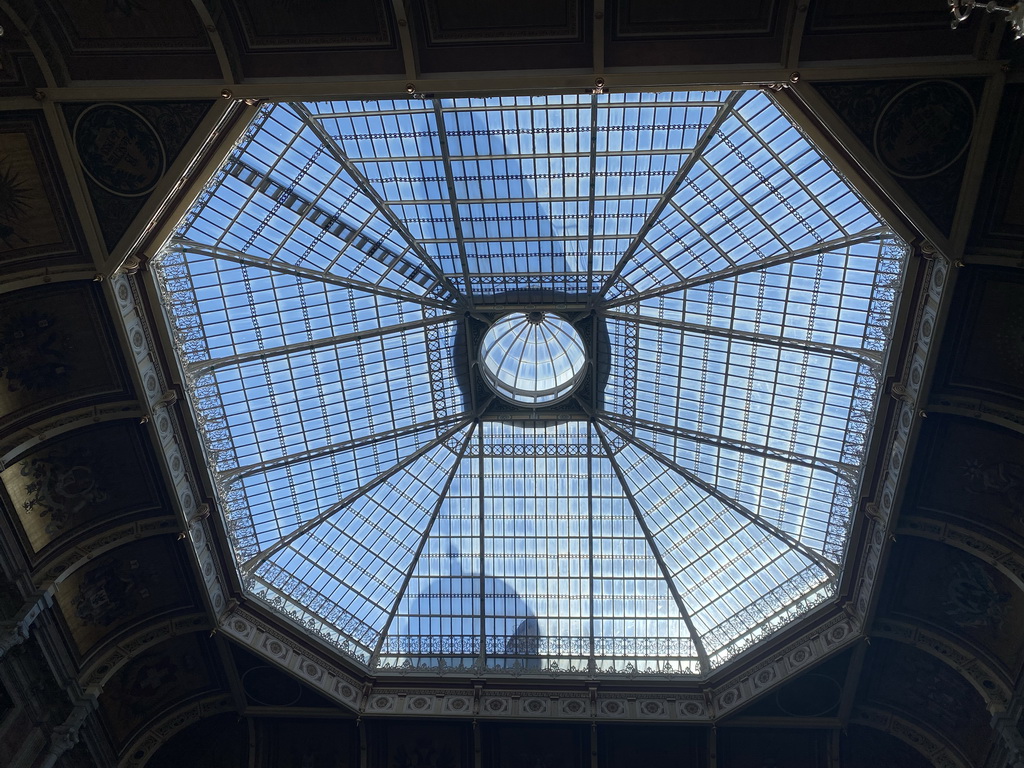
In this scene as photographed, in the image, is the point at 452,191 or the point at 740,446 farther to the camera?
the point at 740,446

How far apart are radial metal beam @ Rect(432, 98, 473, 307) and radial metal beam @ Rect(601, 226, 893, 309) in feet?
15.7

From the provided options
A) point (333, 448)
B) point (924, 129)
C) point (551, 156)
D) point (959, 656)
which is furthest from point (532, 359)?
point (924, 129)

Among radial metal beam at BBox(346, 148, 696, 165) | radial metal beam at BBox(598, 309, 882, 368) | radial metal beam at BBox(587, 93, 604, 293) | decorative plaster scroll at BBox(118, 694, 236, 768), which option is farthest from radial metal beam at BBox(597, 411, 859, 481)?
decorative plaster scroll at BBox(118, 694, 236, 768)

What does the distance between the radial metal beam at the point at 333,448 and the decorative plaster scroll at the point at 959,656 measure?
1617 centimetres

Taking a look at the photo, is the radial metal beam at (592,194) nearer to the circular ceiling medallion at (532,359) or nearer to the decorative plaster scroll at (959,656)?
the circular ceiling medallion at (532,359)

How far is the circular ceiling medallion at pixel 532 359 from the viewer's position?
33.5 metres

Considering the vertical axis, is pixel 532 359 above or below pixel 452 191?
below

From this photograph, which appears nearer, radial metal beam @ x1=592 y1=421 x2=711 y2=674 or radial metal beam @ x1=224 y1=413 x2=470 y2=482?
radial metal beam @ x1=224 y1=413 x2=470 y2=482

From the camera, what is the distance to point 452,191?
2834 centimetres

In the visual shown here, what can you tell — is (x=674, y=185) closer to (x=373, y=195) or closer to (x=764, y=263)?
(x=764, y=263)

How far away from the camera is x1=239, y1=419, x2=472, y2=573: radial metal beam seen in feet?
109

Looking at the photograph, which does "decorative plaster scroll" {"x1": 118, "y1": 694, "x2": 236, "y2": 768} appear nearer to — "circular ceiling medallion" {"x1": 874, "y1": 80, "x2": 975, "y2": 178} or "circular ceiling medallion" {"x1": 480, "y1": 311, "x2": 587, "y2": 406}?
"circular ceiling medallion" {"x1": 480, "y1": 311, "x2": 587, "y2": 406}

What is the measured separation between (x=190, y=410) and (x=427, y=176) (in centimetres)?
991

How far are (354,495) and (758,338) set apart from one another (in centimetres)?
1560
